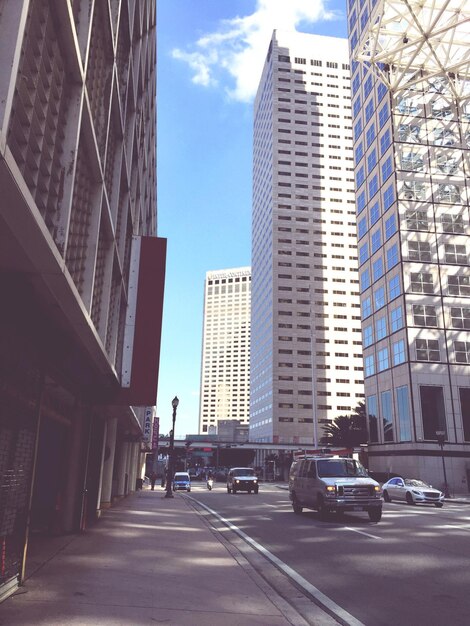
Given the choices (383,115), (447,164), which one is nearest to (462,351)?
(447,164)

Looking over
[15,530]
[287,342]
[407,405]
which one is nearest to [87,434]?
[15,530]

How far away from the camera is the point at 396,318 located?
1973 inches

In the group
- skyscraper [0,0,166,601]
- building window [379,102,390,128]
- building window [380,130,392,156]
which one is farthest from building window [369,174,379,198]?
skyscraper [0,0,166,601]

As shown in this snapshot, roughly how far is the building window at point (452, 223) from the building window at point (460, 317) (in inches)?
340

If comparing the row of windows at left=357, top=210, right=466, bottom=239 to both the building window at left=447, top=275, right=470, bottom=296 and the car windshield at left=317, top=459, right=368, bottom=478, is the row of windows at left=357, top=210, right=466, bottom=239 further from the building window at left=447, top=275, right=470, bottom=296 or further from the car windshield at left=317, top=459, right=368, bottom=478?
the car windshield at left=317, top=459, right=368, bottom=478

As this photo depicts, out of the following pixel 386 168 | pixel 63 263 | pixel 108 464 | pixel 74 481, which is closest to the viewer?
pixel 63 263

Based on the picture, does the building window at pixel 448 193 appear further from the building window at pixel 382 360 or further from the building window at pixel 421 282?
the building window at pixel 382 360

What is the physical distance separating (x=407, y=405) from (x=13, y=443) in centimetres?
4501

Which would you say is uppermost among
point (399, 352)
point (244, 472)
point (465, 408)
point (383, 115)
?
point (383, 115)

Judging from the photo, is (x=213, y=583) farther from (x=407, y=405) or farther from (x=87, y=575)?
(x=407, y=405)

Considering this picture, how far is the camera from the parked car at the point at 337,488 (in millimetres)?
15102

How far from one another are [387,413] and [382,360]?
228 inches

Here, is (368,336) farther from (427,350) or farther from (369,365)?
(427,350)

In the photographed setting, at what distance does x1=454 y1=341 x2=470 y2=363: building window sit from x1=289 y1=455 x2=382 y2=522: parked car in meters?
36.1
